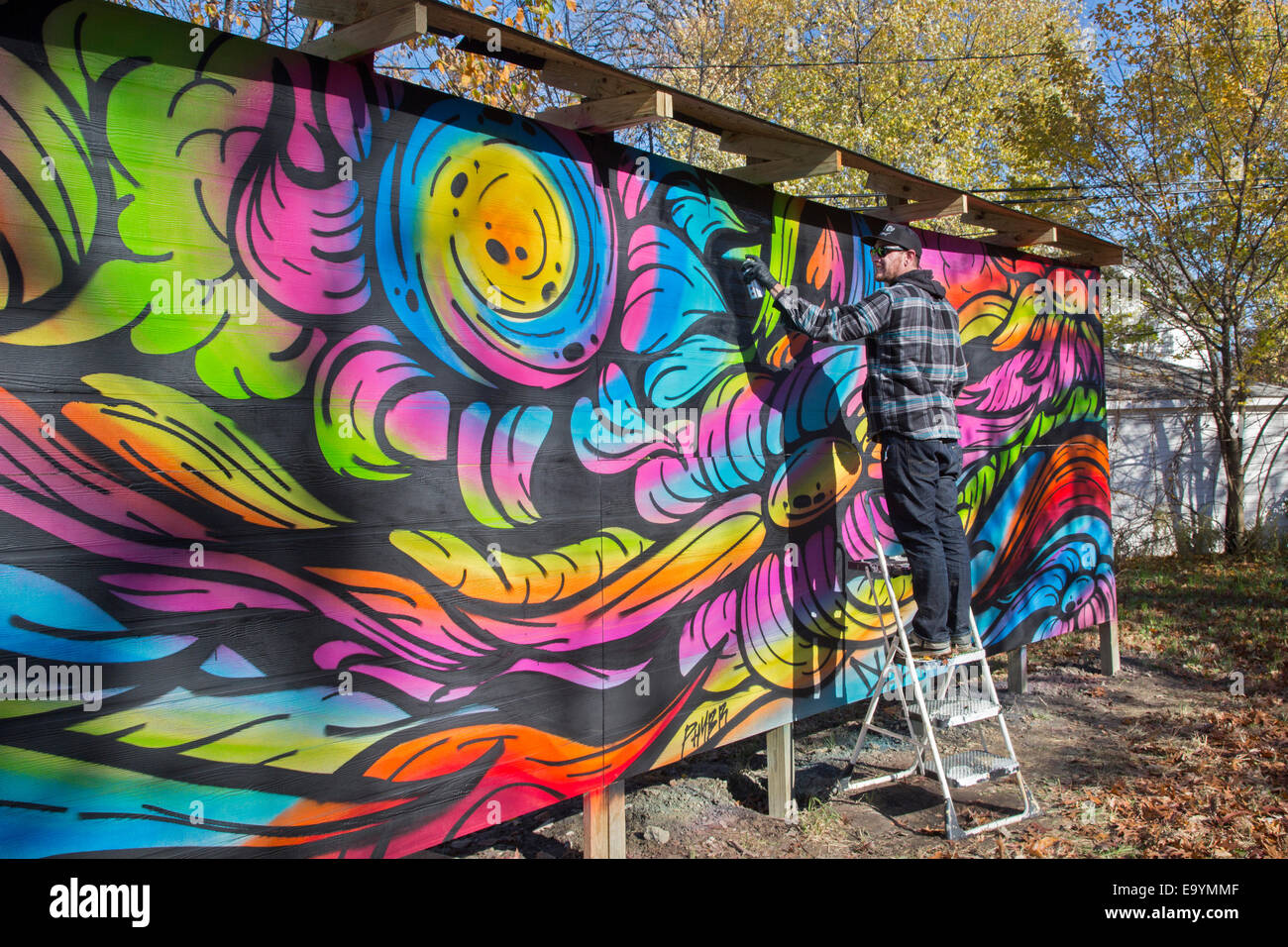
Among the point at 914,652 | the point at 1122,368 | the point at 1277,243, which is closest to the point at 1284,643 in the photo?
the point at 914,652

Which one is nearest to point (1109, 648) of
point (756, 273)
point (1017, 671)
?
point (1017, 671)

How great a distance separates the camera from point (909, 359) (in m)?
4.57

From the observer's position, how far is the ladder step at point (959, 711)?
4.48m

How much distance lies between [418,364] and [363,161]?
0.67 meters

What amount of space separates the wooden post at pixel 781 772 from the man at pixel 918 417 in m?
0.84

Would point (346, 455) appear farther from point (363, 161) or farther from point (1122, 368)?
point (1122, 368)

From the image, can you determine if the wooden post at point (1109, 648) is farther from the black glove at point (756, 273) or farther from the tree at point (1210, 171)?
the tree at point (1210, 171)

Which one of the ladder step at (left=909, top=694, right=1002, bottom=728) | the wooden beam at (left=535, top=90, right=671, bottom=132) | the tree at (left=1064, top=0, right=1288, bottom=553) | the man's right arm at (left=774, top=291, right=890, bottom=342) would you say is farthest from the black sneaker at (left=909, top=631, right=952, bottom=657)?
the tree at (left=1064, top=0, right=1288, bottom=553)

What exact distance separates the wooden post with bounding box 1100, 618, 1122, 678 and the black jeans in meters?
3.92

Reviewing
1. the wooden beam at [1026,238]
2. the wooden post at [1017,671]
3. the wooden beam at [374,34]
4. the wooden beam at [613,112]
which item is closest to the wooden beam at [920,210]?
the wooden beam at [1026,238]
